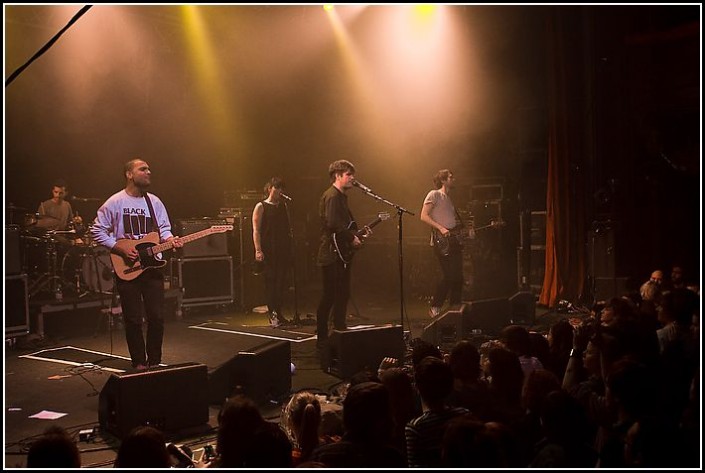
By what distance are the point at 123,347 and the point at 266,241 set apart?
2517 mm

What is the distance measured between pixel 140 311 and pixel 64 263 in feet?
13.9

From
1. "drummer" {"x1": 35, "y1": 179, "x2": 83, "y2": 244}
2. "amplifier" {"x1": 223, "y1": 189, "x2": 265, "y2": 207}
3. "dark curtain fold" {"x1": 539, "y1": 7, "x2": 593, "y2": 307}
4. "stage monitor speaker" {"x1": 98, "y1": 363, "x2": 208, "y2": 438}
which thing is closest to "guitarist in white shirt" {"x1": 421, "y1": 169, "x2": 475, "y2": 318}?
"dark curtain fold" {"x1": 539, "y1": 7, "x2": 593, "y2": 307}

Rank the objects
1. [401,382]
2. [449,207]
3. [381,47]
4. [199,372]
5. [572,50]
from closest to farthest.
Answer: [401,382], [199,372], [449,207], [572,50], [381,47]

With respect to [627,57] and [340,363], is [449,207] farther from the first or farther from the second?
[627,57]

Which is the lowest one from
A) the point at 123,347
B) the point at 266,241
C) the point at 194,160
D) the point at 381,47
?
the point at 123,347

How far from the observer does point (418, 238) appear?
1373 cm

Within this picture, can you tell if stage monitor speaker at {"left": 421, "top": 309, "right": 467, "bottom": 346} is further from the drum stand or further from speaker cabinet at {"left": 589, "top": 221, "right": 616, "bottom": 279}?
the drum stand

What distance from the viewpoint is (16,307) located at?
8930 millimetres

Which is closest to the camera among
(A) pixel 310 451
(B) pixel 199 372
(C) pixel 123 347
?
(A) pixel 310 451

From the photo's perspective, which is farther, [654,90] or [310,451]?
[654,90]

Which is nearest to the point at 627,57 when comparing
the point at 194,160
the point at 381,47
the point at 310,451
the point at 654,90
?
the point at 654,90

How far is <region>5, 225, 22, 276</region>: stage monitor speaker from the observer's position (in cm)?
881

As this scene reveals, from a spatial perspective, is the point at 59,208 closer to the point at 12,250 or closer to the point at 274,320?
the point at 12,250

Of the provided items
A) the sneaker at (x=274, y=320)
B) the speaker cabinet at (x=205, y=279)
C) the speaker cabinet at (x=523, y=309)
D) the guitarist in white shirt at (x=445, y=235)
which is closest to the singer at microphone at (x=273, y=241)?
the sneaker at (x=274, y=320)
